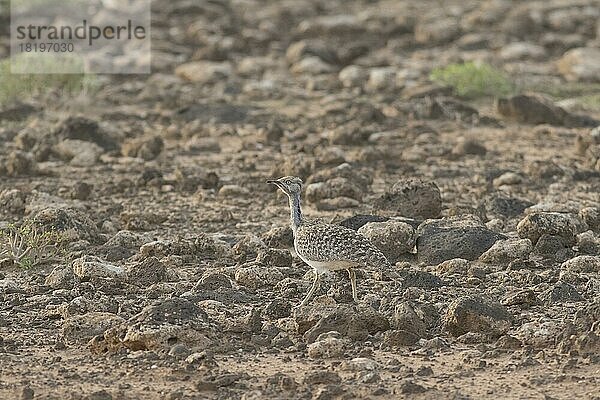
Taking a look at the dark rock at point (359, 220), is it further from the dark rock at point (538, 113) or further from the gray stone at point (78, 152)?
the dark rock at point (538, 113)

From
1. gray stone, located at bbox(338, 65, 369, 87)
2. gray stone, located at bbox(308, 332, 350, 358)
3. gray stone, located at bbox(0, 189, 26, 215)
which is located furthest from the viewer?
gray stone, located at bbox(338, 65, 369, 87)

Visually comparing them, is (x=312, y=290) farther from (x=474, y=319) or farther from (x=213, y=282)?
(x=474, y=319)

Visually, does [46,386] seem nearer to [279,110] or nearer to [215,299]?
[215,299]

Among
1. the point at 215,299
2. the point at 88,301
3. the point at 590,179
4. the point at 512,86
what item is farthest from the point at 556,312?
the point at 512,86

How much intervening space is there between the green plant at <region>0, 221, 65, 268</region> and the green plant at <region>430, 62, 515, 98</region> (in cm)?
873

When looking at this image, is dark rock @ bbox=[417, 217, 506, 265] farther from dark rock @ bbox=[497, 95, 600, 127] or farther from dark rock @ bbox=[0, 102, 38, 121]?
dark rock @ bbox=[0, 102, 38, 121]

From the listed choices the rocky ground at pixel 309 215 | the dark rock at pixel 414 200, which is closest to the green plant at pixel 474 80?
the rocky ground at pixel 309 215

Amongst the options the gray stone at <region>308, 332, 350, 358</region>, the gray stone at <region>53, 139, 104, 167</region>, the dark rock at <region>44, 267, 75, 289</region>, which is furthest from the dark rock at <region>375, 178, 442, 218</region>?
the gray stone at <region>53, 139, 104, 167</region>

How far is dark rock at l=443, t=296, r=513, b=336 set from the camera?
25.2 ft

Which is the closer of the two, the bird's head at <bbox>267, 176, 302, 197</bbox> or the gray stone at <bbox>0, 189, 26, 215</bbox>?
the bird's head at <bbox>267, 176, 302, 197</bbox>

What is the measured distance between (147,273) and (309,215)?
261cm

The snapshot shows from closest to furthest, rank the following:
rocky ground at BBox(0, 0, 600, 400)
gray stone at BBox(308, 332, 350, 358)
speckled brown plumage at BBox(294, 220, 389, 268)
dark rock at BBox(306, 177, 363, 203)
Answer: rocky ground at BBox(0, 0, 600, 400)
gray stone at BBox(308, 332, 350, 358)
speckled brown plumage at BBox(294, 220, 389, 268)
dark rock at BBox(306, 177, 363, 203)

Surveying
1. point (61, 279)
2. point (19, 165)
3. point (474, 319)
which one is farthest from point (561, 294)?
point (19, 165)

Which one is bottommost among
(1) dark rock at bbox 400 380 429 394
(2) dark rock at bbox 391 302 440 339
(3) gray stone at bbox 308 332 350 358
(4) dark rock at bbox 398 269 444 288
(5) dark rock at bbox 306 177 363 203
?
(1) dark rock at bbox 400 380 429 394
